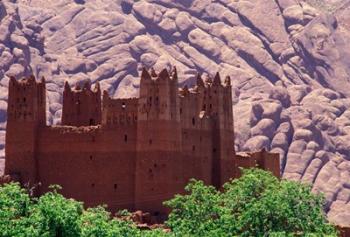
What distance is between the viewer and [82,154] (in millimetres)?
123125

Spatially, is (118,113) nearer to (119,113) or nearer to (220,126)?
(119,113)

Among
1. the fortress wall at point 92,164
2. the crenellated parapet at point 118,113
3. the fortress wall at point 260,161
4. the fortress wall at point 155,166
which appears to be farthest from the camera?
the fortress wall at point 260,161

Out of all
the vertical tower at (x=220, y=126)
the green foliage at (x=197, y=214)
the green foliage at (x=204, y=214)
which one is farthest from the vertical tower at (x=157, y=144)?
the green foliage at (x=197, y=214)

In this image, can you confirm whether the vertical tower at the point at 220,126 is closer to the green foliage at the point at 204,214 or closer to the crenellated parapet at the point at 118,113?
the crenellated parapet at the point at 118,113

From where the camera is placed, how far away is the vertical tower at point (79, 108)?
5108 inches

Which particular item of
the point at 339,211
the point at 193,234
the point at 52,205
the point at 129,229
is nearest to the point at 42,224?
the point at 52,205

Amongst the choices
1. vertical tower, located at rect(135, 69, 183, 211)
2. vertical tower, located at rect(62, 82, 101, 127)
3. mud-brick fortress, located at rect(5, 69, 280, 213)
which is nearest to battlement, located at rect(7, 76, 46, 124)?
mud-brick fortress, located at rect(5, 69, 280, 213)

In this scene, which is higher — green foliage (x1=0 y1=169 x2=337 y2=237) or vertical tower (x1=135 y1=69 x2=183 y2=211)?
vertical tower (x1=135 y1=69 x2=183 y2=211)

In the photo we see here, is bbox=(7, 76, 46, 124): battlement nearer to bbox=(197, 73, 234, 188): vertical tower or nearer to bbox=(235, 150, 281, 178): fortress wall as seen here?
bbox=(197, 73, 234, 188): vertical tower

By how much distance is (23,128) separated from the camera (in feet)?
407

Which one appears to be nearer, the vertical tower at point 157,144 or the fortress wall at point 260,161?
the vertical tower at point 157,144

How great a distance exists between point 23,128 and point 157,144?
10.9 metres

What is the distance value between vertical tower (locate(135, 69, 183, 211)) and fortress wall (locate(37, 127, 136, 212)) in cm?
98

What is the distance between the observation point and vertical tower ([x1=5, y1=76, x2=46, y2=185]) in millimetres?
123562
